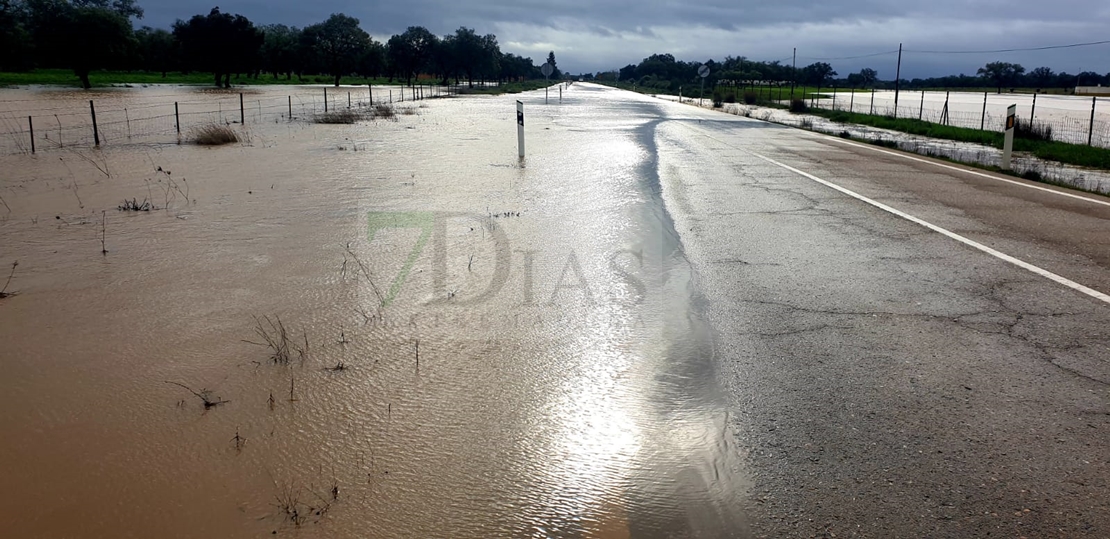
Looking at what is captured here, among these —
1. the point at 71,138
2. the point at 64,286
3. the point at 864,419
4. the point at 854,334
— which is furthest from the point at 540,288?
the point at 71,138

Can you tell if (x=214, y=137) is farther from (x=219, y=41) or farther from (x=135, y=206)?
(x=219, y=41)

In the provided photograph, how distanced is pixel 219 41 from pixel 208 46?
64.5 inches

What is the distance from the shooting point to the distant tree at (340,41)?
384 ft

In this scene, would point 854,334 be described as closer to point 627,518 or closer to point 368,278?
point 627,518

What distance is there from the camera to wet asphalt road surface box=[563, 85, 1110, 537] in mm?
3256

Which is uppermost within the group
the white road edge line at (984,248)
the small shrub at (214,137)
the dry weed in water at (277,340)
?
the small shrub at (214,137)

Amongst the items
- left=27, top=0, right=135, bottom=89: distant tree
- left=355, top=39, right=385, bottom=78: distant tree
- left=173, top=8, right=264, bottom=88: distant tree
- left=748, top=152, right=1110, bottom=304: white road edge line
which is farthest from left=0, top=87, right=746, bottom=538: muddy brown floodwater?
left=355, top=39, right=385, bottom=78: distant tree

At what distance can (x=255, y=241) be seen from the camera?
8.45 metres

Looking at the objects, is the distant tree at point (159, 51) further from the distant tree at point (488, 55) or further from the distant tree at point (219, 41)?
the distant tree at point (488, 55)

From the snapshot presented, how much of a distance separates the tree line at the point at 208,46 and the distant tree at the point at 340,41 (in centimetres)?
16

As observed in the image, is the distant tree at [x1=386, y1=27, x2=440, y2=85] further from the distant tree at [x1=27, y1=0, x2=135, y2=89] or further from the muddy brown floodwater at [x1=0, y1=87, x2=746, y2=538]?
the muddy brown floodwater at [x1=0, y1=87, x2=746, y2=538]

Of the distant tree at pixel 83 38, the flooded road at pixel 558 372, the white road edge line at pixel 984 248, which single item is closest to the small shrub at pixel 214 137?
the flooded road at pixel 558 372

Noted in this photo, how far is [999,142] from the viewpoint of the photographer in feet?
78.1

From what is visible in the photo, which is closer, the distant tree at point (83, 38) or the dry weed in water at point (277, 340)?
the dry weed in water at point (277, 340)
